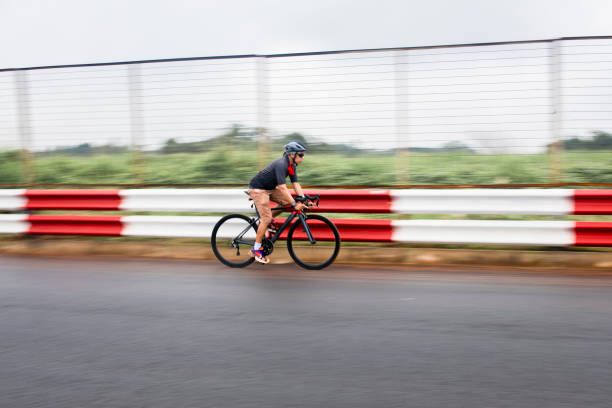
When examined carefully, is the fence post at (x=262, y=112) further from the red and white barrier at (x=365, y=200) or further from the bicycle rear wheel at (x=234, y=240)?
the bicycle rear wheel at (x=234, y=240)

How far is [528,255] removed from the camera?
7.50 m

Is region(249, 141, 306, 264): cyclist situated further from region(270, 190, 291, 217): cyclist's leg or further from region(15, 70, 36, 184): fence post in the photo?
region(15, 70, 36, 184): fence post

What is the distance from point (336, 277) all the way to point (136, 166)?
14.2ft

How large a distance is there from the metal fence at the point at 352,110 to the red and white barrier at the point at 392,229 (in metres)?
0.89

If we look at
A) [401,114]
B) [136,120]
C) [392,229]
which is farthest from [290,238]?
[136,120]

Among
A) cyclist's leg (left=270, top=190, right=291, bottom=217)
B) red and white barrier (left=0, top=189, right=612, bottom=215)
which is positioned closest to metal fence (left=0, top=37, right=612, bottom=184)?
red and white barrier (left=0, top=189, right=612, bottom=215)

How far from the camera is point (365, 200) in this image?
322 inches

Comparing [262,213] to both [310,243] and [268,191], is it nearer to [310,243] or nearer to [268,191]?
[268,191]

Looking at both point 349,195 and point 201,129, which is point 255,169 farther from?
point 349,195

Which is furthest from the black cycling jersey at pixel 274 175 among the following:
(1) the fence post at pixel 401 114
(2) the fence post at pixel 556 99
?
(2) the fence post at pixel 556 99

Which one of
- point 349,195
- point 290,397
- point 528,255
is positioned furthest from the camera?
point 349,195

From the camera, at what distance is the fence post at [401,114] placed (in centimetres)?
824

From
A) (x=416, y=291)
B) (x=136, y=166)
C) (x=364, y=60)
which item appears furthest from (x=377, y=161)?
(x=136, y=166)

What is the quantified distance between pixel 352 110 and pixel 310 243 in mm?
2003
